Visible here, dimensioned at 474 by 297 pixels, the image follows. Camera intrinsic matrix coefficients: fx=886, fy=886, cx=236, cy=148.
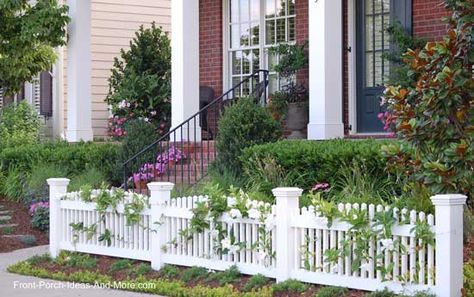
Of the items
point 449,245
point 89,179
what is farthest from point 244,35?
point 449,245

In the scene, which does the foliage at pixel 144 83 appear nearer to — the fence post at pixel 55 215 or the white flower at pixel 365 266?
the fence post at pixel 55 215

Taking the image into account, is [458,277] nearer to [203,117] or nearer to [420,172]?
[420,172]

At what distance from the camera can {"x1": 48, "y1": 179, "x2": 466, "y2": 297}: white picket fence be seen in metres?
7.58

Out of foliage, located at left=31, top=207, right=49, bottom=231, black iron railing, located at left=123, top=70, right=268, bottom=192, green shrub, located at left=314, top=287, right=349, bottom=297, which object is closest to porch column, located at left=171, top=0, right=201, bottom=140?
black iron railing, located at left=123, top=70, right=268, bottom=192

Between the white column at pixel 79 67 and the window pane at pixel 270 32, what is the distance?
361cm

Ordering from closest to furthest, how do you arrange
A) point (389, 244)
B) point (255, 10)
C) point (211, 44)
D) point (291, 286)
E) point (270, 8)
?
1. point (389, 244)
2. point (291, 286)
3. point (270, 8)
4. point (255, 10)
5. point (211, 44)

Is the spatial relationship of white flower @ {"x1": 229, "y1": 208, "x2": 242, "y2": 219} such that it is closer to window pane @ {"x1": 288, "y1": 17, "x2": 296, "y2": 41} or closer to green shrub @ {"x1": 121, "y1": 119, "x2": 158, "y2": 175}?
green shrub @ {"x1": 121, "y1": 119, "x2": 158, "y2": 175}

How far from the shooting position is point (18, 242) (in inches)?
525

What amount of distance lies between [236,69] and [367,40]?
11.1 ft

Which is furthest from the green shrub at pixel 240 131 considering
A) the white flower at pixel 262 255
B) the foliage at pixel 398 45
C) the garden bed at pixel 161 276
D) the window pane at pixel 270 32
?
the window pane at pixel 270 32

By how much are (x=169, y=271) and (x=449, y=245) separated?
3.71m

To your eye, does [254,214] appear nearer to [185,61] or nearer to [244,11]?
[185,61]

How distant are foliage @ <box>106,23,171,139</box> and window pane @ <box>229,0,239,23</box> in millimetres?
2256

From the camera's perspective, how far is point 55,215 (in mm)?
11992
